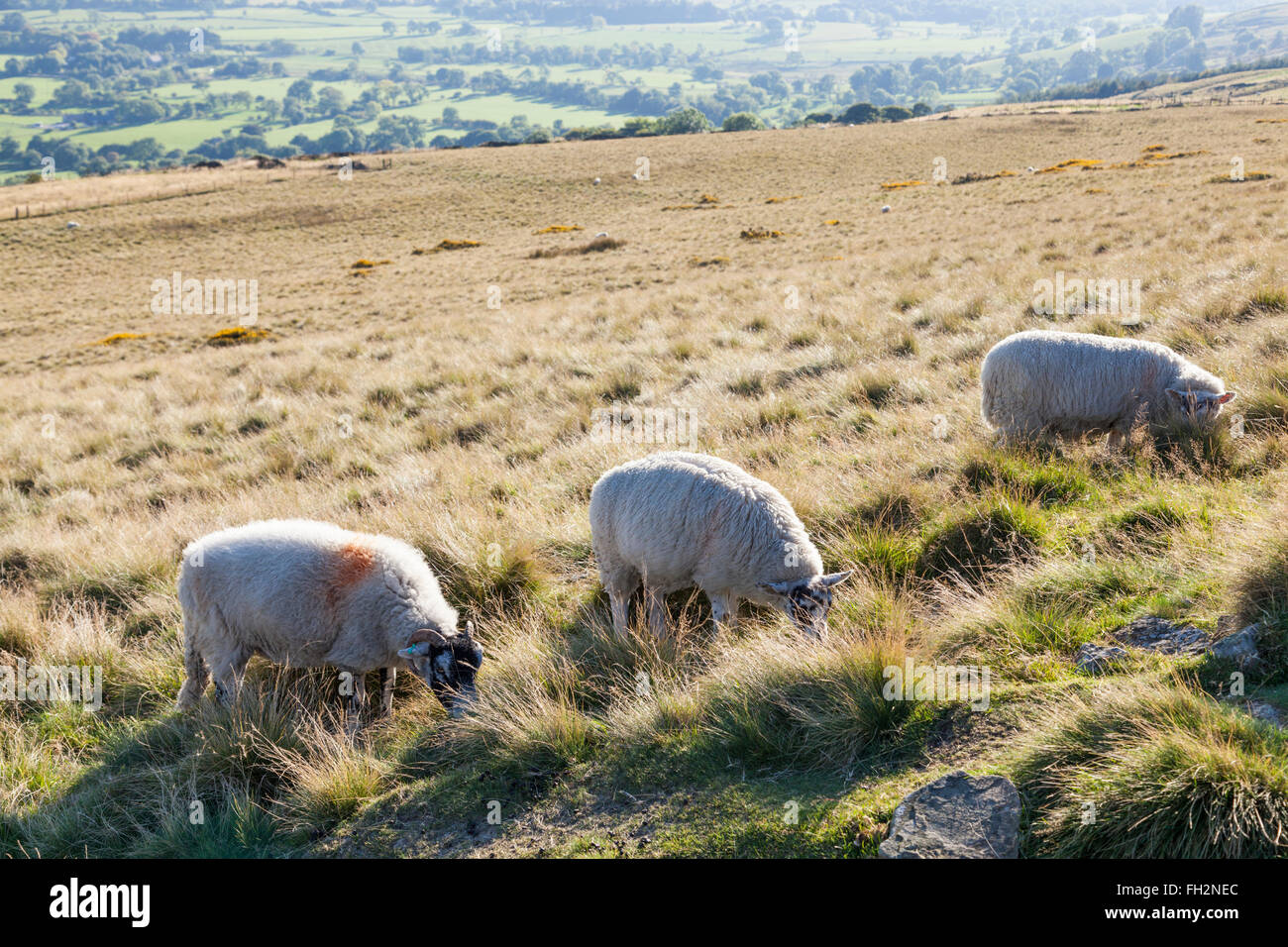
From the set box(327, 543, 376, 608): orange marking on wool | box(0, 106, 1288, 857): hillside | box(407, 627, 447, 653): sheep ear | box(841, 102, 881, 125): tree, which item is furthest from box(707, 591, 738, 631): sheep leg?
box(841, 102, 881, 125): tree

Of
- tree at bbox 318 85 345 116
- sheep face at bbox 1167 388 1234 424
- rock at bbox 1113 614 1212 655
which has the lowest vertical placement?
rock at bbox 1113 614 1212 655

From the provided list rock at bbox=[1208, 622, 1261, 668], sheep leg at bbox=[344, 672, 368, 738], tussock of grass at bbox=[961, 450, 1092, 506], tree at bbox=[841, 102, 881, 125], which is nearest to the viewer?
rock at bbox=[1208, 622, 1261, 668]

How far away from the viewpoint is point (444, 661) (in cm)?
492

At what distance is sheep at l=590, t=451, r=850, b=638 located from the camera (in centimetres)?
531

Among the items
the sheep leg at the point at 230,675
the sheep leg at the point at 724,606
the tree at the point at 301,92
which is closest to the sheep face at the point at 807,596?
the sheep leg at the point at 724,606

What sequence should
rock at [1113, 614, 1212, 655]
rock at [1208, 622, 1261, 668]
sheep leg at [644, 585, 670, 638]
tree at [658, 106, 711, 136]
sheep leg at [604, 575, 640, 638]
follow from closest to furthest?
rock at [1208, 622, 1261, 668] → rock at [1113, 614, 1212, 655] → sheep leg at [644, 585, 670, 638] → sheep leg at [604, 575, 640, 638] → tree at [658, 106, 711, 136]

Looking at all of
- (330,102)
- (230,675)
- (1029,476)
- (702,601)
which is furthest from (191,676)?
(330,102)

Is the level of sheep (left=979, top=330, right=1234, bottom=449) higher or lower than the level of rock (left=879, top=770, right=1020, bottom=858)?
higher

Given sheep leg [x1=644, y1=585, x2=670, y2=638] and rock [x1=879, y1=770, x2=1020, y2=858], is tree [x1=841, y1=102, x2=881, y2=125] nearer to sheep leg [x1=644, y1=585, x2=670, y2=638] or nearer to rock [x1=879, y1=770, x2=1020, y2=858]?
sheep leg [x1=644, y1=585, x2=670, y2=638]

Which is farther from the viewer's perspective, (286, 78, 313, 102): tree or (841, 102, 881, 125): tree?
(286, 78, 313, 102): tree

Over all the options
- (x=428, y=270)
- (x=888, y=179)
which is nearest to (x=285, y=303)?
(x=428, y=270)

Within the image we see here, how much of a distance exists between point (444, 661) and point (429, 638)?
0.17 metres
